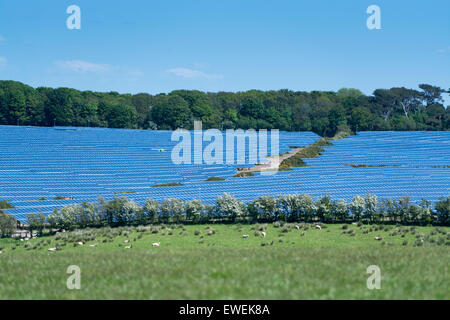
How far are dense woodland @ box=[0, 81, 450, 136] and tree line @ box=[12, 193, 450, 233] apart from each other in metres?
52.6

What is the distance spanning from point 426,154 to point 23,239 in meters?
40.6

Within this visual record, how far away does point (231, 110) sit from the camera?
90.4 metres

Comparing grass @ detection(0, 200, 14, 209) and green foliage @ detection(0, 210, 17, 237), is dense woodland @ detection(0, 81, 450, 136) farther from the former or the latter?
green foliage @ detection(0, 210, 17, 237)

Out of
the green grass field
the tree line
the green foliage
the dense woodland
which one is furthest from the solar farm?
the dense woodland

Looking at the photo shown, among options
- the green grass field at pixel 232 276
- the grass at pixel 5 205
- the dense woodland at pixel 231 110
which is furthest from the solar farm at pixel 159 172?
the dense woodland at pixel 231 110

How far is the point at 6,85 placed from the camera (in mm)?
82625

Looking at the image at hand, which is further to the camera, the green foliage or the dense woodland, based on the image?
the dense woodland

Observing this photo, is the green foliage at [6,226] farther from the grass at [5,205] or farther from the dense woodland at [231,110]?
the dense woodland at [231,110]

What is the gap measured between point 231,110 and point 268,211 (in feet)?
216

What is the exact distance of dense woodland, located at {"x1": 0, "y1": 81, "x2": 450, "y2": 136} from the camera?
74.3 meters

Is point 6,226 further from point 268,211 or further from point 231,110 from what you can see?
→ point 231,110

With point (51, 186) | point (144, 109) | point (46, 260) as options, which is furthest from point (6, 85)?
point (46, 260)

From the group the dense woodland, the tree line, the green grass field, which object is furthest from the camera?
the dense woodland
